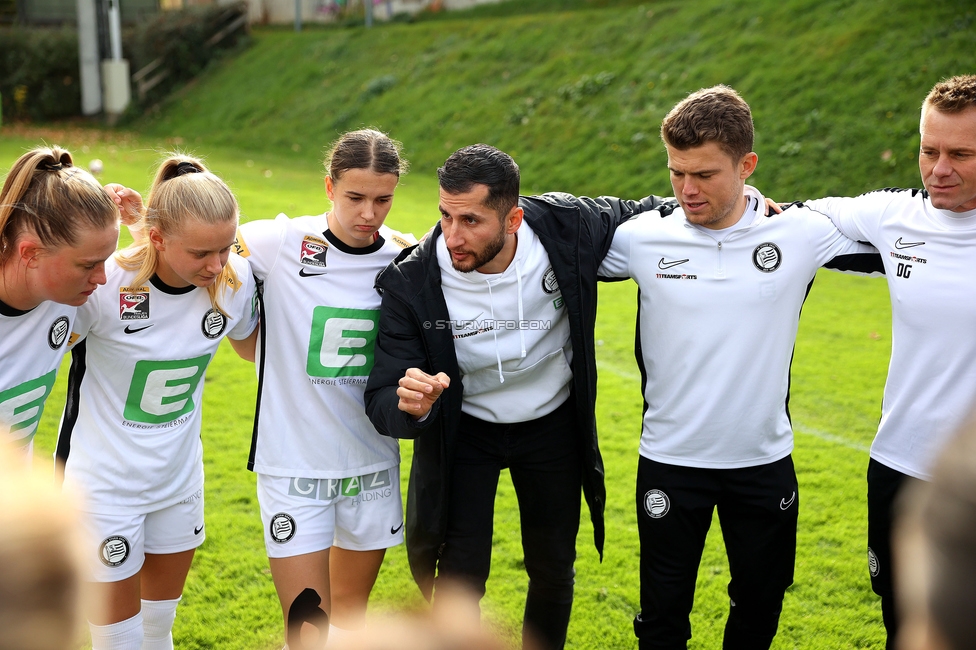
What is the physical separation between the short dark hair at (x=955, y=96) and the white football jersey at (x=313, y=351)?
243cm

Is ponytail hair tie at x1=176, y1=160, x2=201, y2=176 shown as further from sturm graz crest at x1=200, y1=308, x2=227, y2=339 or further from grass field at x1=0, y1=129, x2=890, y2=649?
grass field at x1=0, y1=129, x2=890, y2=649

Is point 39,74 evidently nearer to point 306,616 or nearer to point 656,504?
point 656,504

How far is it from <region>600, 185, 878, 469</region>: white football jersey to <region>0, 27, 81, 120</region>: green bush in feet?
110

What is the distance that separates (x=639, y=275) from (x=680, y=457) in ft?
2.63

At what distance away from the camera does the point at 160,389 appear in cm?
349

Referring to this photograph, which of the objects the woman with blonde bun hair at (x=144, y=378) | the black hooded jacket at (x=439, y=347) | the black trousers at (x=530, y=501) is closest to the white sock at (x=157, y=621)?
the woman with blonde bun hair at (x=144, y=378)

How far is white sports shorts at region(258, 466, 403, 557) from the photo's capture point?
3.66m

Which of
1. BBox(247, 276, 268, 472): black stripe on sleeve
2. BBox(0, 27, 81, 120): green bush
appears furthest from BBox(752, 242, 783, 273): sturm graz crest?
BBox(0, 27, 81, 120): green bush

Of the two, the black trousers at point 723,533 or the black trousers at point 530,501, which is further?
the black trousers at point 530,501

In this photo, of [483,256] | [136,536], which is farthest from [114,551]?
[483,256]

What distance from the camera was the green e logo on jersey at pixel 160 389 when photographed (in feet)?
11.3

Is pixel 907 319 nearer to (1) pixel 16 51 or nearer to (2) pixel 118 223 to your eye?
(2) pixel 118 223

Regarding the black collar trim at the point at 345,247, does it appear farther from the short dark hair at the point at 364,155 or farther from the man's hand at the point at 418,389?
the man's hand at the point at 418,389

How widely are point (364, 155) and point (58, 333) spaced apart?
139 cm
